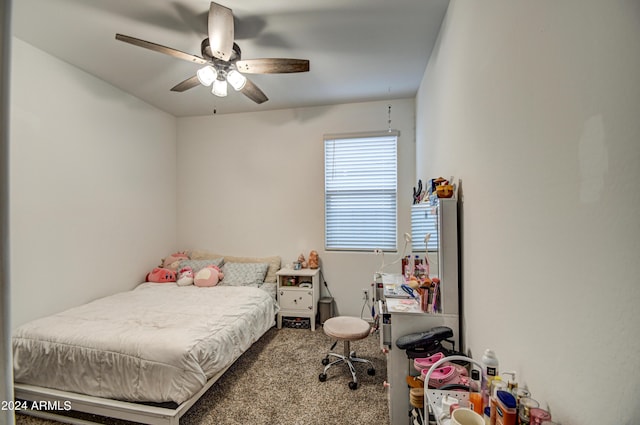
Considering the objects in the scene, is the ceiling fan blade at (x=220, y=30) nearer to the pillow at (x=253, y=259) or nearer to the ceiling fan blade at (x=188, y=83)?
the ceiling fan blade at (x=188, y=83)

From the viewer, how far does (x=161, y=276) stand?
3426 millimetres

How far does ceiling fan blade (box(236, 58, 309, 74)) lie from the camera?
2.03 m

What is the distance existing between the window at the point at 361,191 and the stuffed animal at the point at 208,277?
1.46 meters

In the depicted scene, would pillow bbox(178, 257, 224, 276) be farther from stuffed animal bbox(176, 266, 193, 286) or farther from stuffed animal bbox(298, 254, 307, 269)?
stuffed animal bbox(298, 254, 307, 269)

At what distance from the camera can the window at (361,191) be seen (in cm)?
357

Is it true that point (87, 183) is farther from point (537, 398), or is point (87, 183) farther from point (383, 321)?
point (537, 398)

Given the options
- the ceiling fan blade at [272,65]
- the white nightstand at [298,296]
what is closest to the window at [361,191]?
the white nightstand at [298,296]

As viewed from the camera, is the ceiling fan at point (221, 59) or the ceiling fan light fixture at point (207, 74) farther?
the ceiling fan light fixture at point (207, 74)

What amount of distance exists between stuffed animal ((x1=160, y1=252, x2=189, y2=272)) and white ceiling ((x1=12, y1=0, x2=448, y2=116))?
2.15m

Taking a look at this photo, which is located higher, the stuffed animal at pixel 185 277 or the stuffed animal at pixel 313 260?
the stuffed animal at pixel 313 260

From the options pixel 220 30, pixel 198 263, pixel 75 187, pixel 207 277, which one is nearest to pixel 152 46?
pixel 220 30

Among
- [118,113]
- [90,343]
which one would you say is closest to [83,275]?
[90,343]

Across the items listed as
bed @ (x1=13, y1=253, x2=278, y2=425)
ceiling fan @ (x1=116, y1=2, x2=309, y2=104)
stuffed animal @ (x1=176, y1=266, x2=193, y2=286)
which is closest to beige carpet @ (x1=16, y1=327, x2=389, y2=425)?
bed @ (x1=13, y1=253, x2=278, y2=425)

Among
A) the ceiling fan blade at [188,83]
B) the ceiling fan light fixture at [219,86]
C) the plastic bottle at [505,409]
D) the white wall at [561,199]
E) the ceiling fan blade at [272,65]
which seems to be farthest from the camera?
the ceiling fan blade at [188,83]
